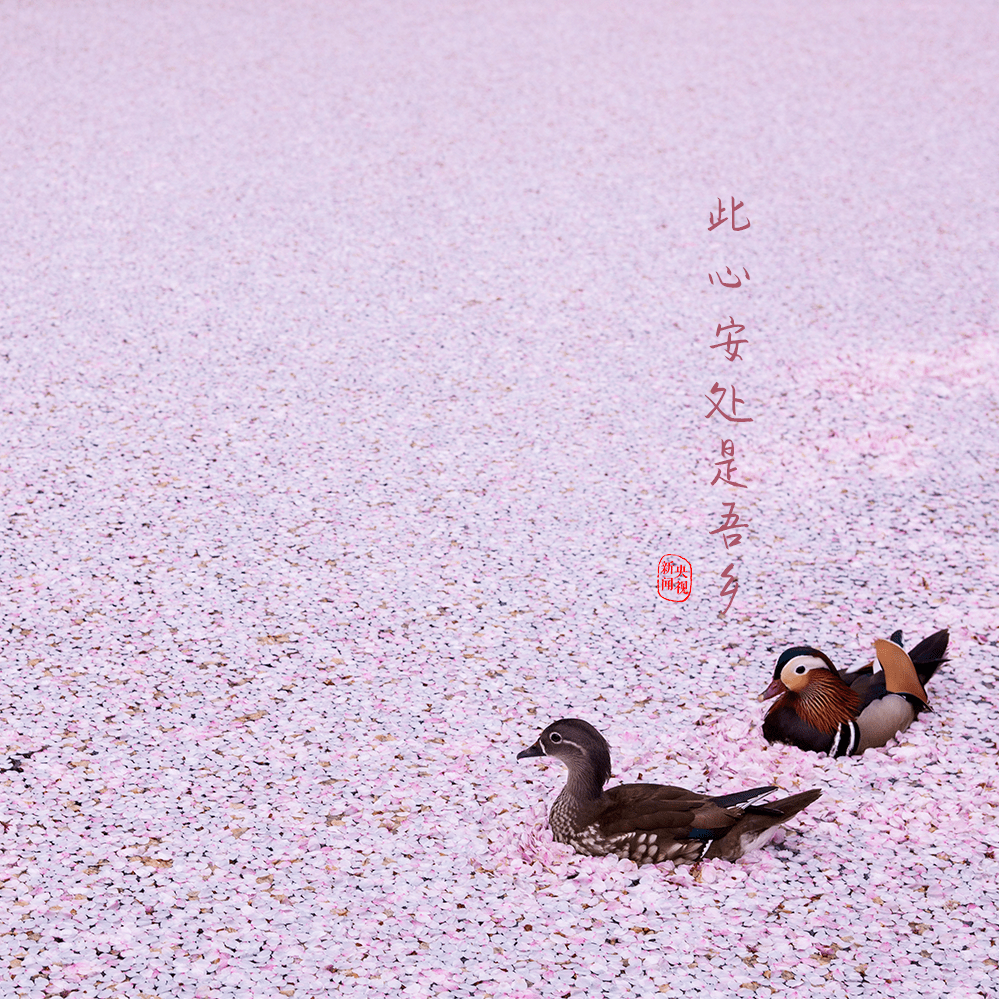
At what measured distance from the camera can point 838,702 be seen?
350 cm

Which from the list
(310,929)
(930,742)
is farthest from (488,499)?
(310,929)

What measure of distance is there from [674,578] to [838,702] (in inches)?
45.8

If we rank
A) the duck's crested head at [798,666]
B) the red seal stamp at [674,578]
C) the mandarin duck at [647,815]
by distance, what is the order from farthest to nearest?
the red seal stamp at [674,578] < the duck's crested head at [798,666] < the mandarin duck at [647,815]

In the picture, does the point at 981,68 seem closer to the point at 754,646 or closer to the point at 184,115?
the point at 184,115

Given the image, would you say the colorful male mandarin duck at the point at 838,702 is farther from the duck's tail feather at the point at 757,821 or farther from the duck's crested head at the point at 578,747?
the duck's crested head at the point at 578,747

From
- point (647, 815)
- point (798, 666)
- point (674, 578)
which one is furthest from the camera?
point (674, 578)

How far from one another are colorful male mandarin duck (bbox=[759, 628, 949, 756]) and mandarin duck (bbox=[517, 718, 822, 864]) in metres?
0.45

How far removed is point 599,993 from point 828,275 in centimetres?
583

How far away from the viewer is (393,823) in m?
3.28

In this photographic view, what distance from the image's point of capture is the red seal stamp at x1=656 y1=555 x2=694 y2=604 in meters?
4.49

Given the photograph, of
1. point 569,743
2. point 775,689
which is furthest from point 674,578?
point 569,743

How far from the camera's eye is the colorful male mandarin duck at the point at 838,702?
3.49 meters

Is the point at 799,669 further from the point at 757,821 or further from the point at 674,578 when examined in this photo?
the point at 674,578

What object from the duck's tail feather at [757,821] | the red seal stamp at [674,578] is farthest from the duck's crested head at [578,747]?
the red seal stamp at [674,578]
